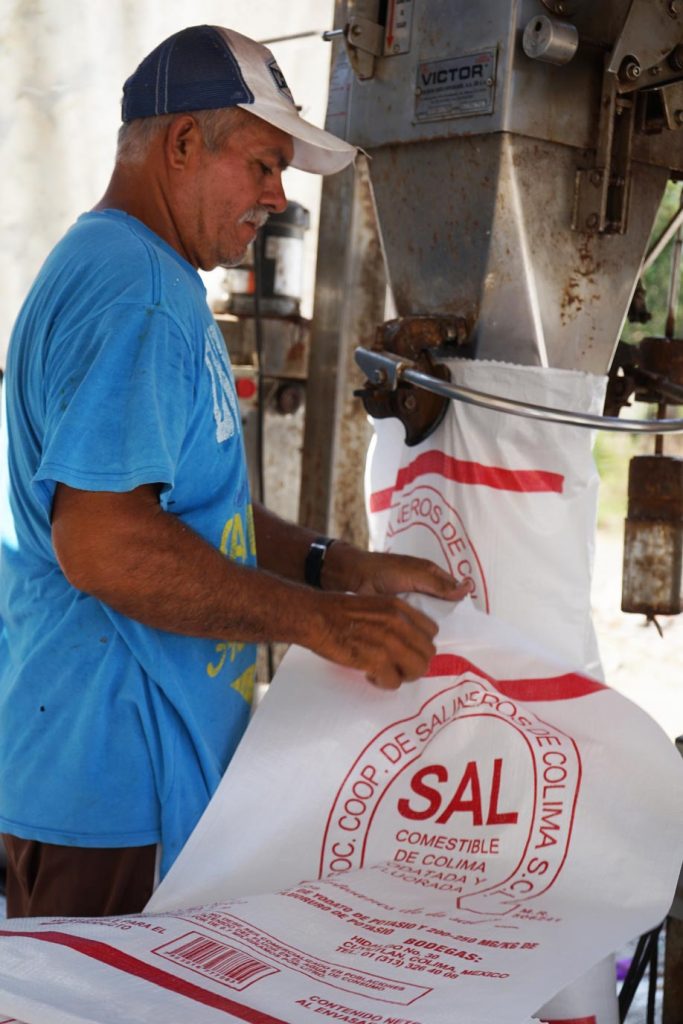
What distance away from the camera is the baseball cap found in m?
1.33

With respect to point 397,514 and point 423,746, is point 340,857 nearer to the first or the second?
point 423,746

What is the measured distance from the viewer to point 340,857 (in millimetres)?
1118

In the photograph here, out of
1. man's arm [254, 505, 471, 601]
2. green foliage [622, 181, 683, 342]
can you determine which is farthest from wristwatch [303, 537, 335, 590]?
green foliage [622, 181, 683, 342]

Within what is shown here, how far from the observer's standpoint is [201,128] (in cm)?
134

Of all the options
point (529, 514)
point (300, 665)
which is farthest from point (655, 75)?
point (300, 665)

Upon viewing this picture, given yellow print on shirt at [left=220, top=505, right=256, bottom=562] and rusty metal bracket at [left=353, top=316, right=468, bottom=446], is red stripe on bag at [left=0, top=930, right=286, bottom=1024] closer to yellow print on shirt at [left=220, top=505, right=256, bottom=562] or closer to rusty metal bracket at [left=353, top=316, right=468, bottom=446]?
yellow print on shirt at [left=220, top=505, right=256, bottom=562]

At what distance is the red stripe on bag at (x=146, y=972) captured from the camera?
2.69ft

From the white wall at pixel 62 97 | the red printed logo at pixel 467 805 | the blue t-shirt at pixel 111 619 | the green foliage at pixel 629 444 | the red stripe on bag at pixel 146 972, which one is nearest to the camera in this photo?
the red stripe on bag at pixel 146 972

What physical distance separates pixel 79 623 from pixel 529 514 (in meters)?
0.58

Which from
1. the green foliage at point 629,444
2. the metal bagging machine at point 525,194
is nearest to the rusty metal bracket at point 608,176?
the metal bagging machine at point 525,194

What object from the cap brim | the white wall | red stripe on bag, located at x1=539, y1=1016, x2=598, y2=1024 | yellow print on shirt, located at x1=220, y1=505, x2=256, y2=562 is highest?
the white wall

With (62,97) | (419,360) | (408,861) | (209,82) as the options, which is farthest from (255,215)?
(62,97)

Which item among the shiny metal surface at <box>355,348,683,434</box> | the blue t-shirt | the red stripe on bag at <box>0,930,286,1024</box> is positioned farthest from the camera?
the shiny metal surface at <box>355,348,683,434</box>

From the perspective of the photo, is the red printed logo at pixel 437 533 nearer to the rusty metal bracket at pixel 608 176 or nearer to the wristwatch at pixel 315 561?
the wristwatch at pixel 315 561
